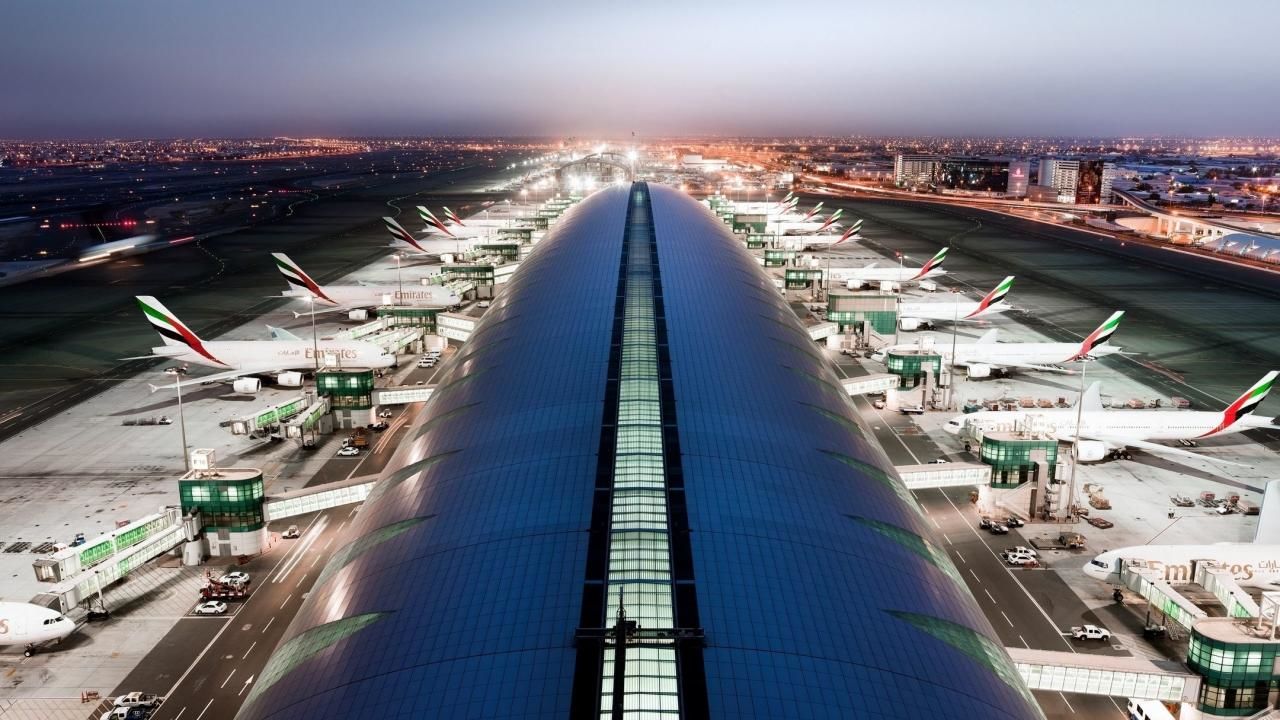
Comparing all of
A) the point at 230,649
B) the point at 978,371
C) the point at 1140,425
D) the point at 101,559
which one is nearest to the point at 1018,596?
the point at 1140,425

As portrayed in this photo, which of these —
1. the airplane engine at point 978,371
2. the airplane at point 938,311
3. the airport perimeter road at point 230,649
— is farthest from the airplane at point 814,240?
the airport perimeter road at point 230,649

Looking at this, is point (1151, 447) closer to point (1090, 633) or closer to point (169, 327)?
point (1090, 633)

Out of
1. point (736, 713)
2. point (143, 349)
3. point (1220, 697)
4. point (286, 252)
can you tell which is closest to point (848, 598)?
point (736, 713)

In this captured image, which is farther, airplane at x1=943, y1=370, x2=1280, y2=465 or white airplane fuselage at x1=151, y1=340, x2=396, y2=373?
white airplane fuselage at x1=151, y1=340, x2=396, y2=373

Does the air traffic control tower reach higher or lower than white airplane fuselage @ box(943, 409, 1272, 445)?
higher

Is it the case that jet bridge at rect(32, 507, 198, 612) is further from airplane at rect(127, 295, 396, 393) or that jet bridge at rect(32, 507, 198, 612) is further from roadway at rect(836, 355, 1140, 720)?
roadway at rect(836, 355, 1140, 720)

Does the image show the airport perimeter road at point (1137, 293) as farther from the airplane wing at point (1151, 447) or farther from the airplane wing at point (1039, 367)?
the airplane wing at point (1151, 447)

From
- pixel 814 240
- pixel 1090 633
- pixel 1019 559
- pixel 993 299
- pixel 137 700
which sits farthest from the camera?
pixel 814 240

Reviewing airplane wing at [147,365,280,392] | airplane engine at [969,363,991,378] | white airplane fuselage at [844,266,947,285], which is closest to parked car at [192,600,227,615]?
airplane wing at [147,365,280,392]
